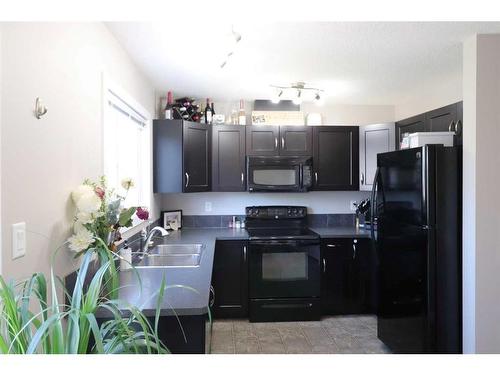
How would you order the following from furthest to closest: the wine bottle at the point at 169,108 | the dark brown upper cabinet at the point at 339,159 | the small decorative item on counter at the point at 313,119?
the small decorative item on counter at the point at 313,119, the dark brown upper cabinet at the point at 339,159, the wine bottle at the point at 169,108

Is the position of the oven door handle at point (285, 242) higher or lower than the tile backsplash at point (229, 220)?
lower

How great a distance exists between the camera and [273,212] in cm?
377

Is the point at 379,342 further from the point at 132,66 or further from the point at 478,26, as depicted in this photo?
the point at 132,66

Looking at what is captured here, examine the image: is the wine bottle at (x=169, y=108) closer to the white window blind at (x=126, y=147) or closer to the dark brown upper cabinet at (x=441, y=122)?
the white window blind at (x=126, y=147)

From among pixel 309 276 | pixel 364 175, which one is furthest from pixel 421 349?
pixel 364 175

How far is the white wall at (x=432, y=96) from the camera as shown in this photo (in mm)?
2959

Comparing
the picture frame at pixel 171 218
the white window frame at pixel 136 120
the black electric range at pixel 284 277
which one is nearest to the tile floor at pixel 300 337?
the black electric range at pixel 284 277

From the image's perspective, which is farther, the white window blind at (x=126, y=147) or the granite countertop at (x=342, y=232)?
the granite countertop at (x=342, y=232)

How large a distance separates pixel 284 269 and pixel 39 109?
2.57 metres

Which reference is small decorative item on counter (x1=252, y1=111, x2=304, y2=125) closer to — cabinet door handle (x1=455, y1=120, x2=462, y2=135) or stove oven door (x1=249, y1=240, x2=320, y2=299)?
stove oven door (x1=249, y1=240, x2=320, y2=299)

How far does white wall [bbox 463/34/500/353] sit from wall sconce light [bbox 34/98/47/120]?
2.35m

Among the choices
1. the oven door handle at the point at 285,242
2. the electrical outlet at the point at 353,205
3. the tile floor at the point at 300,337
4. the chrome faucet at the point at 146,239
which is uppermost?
the electrical outlet at the point at 353,205

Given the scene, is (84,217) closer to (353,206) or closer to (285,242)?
(285,242)

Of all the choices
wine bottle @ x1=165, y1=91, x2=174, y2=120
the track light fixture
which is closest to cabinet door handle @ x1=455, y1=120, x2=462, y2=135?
the track light fixture
